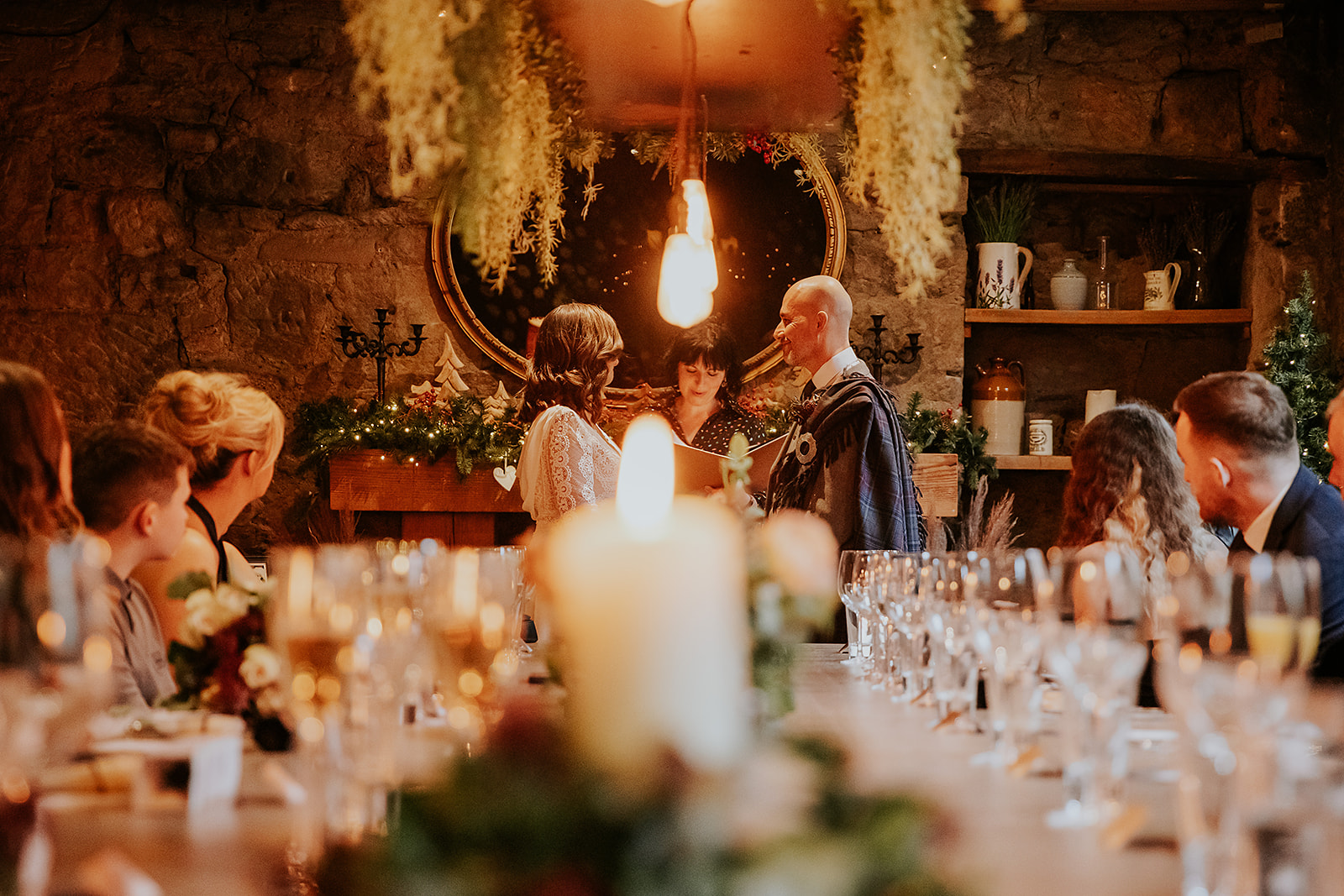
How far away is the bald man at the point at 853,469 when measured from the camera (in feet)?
11.6

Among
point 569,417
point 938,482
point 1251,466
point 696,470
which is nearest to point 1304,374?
point 938,482

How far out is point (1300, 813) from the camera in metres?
0.80

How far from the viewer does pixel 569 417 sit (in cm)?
333

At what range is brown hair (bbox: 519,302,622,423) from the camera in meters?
3.42

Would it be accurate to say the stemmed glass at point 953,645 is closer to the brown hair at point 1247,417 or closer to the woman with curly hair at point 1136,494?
the brown hair at point 1247,417

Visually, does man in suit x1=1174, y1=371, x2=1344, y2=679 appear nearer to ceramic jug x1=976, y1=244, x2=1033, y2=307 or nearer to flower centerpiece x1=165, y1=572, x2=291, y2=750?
flower centerpiece x1=165, y1=572, x2=291, y2=750

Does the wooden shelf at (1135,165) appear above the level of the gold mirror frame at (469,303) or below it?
above

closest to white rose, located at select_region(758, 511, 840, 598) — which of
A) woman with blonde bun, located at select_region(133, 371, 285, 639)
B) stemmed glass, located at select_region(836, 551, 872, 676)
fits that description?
stemmed glass, located at select_region(836, 551, 872, 676)

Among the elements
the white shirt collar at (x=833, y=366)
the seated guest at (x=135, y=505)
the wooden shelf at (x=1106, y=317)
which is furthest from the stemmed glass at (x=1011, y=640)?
the wooden shelf at (x=1106, y=317)

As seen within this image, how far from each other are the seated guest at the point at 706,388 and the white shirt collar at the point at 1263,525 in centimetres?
253

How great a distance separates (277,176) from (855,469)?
2918 millimetres

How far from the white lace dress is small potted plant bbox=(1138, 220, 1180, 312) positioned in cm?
286

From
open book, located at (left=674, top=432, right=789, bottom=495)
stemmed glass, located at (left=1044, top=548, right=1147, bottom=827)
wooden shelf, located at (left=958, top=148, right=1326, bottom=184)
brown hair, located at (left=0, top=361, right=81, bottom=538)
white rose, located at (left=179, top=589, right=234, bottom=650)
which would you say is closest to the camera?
stemmed glass, located at (left=1044, top=548, right=1147, bottom=827)

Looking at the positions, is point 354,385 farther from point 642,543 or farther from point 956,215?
point 642,543
